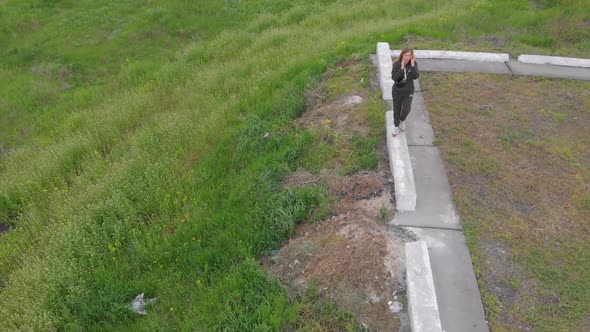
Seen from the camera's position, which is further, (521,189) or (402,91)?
(402,91)

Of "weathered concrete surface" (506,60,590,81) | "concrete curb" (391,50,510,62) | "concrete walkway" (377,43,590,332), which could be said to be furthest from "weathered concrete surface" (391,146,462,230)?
"weathered concrete surface" (506,60,590,81)

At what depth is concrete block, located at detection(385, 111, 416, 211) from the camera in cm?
619

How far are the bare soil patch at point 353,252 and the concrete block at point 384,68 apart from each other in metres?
1.71

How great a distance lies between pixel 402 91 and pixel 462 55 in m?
3.94

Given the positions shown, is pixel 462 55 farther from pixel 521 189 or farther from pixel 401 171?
pixel 401 171

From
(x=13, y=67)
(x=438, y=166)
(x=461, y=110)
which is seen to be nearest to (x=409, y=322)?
(x=438, y=166)

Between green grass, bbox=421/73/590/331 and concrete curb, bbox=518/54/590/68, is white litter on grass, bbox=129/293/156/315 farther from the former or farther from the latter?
concrete curb, bbox=518/54/590/68

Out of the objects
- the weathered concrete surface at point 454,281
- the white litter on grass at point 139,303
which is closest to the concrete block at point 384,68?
the weathered concrete surface at point 454,281

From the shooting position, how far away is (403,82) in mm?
6891

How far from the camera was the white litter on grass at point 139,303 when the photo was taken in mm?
5836

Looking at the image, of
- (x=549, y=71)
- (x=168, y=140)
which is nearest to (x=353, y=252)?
(x=168, y=140)

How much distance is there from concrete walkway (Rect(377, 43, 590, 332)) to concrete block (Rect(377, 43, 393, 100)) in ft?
0.32

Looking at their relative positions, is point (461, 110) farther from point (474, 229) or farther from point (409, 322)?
point (409, 322)

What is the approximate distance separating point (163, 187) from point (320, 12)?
1041 centimetres
